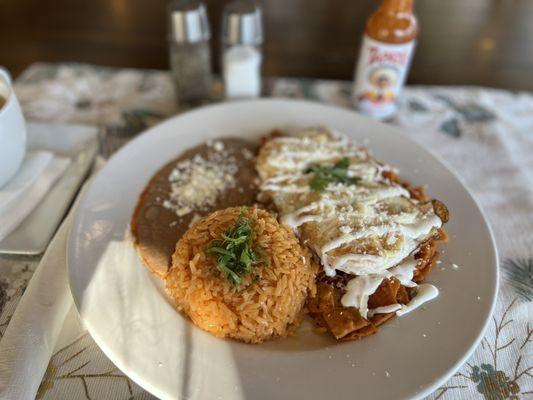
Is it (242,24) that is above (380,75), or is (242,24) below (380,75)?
above

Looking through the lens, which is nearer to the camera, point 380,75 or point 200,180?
point 200,180

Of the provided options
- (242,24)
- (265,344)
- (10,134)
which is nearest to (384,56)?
(242,24)

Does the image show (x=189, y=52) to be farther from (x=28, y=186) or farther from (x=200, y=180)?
(x=28, y=186)

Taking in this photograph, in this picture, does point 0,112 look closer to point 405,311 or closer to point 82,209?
Answer: point 82,209

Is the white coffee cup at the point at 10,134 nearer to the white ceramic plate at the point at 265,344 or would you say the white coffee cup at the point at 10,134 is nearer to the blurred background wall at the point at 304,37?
the white ceramic plate at the point at 265,344

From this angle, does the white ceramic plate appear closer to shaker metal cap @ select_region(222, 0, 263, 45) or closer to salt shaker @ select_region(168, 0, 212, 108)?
salt shaker @ select_region(168, 0, 212, 108)

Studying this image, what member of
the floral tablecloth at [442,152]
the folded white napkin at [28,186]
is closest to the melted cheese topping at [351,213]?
the floral tablecloth at [442,152]

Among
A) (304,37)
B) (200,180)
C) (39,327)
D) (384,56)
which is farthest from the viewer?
(304,37)

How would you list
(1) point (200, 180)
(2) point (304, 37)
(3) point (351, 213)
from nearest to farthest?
(3) point (351, 213), (1) point (200, 180), (2) point (304, 37)
